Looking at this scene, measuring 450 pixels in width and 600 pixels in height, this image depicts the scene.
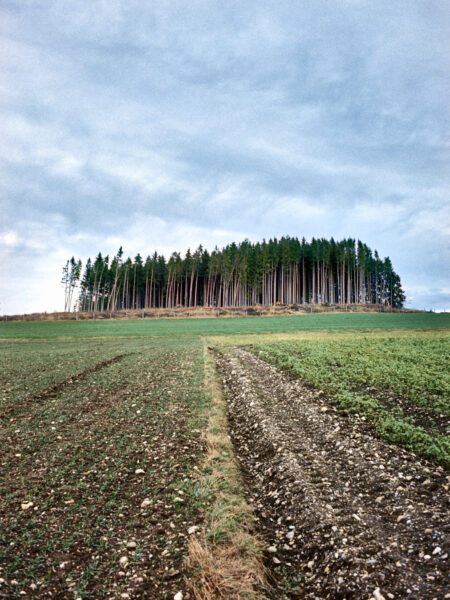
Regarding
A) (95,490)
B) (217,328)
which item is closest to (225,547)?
(95,490)

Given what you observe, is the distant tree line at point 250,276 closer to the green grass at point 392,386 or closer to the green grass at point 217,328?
the green grass at point 217,328

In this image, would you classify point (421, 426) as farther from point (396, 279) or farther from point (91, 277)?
point (396, 279)

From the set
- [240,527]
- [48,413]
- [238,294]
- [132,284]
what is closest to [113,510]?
[240,527]

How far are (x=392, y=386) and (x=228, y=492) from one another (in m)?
10.2

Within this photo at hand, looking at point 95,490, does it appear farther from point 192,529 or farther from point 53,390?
point 53,390

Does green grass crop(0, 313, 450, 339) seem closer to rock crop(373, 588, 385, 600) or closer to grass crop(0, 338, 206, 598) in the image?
grass crop(0, 338, 206, 598)

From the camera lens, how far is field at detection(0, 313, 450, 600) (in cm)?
514

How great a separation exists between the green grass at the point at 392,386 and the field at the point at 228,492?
0.10 m

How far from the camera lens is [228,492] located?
24.5 ft

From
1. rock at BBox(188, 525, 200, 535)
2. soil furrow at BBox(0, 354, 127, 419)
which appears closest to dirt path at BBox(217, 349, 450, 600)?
rock at BBox(188, 525, 200, 535)

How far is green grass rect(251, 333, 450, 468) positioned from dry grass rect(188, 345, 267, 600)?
525 centimetres

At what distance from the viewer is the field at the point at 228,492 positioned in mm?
5145

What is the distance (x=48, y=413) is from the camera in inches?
504

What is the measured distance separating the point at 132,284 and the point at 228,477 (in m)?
125
